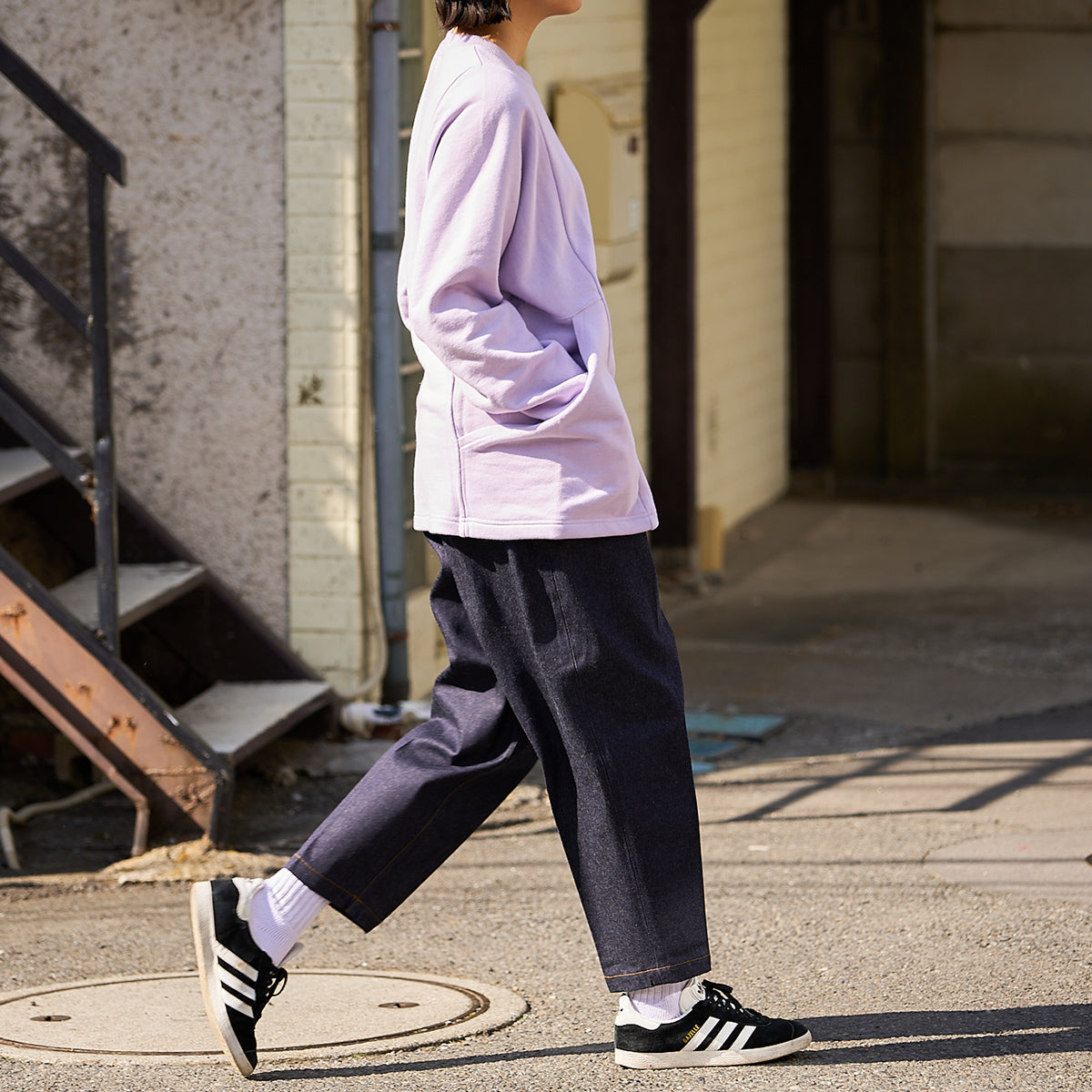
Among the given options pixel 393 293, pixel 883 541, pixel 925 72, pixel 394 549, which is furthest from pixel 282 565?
pixel 925 72

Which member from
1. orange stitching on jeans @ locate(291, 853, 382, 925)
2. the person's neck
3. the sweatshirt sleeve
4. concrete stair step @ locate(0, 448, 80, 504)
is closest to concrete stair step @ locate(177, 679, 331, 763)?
concrete stair step @ locate(0, 448, 80, 504)

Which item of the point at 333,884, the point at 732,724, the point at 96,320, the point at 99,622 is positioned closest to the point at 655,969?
the point at 333,884

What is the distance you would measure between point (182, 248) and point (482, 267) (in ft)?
9.29

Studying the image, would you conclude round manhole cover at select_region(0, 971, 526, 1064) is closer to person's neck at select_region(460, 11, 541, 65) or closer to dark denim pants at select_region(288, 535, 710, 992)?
dark denim pants at select_region(288, 535, 710, 992)

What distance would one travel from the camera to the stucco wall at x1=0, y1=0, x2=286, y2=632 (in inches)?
222

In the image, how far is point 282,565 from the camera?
579 cm

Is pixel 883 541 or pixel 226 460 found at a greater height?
pixel 226 460

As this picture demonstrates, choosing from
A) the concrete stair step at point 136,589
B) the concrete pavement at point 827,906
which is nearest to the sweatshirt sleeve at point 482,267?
the concrete pavement at point 827,906

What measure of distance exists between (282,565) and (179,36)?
1580mm

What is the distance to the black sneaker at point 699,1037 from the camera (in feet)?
10.9

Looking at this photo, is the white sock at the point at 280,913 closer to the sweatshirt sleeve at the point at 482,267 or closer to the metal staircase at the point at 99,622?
the sweatshirt sleeve at the point at 482,267

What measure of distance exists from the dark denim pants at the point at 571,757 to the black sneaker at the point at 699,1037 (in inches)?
3.1

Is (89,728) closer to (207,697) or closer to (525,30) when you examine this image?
(207,697)

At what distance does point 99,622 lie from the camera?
4.87 m
